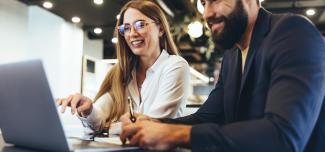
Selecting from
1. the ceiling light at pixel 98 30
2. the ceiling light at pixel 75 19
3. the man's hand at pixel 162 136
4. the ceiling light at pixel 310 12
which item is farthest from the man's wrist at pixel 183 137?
the ceiling light at pixel 98 30

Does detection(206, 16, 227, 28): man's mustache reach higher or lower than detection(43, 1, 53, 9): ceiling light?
lower

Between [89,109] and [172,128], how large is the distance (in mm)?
776

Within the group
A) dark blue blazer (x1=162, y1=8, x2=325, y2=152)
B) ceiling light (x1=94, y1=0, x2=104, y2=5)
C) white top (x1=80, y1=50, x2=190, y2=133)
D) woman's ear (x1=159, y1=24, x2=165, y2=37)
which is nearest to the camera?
dark blue blazer (x1=162, y1=8, x2=325, y2=152)

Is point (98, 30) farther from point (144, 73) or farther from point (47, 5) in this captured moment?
point (144, 73)

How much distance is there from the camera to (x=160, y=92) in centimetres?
181

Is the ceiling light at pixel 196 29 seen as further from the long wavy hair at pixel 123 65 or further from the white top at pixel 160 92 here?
the white top at pixel 160 92

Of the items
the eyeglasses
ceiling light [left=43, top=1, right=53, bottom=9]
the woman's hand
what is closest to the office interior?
ceiling light [left=43, top=1, right=53, bottom=9]

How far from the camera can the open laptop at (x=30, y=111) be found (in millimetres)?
797

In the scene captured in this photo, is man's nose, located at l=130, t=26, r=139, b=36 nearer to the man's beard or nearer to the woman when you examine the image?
the woman

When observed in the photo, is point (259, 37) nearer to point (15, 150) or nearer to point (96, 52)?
point (15, 150)

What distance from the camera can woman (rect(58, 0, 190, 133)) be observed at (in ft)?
5.89

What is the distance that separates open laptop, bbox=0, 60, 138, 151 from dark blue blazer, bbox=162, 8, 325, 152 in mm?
261

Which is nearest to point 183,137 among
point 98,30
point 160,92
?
point 160,92

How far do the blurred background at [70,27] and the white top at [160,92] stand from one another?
3.89 m
